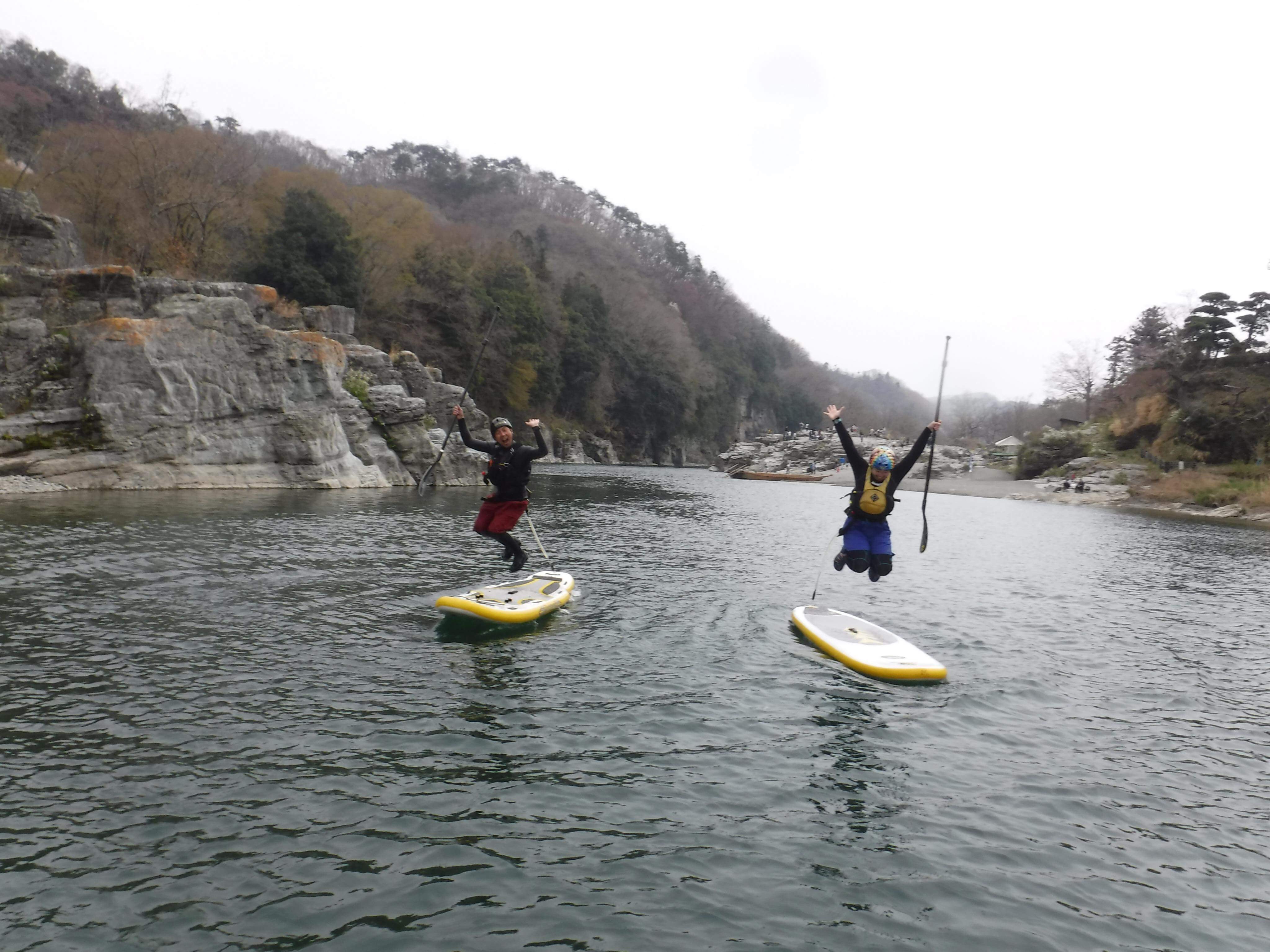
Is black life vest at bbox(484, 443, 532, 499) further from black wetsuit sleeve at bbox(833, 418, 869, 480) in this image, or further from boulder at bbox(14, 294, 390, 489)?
boulder at bbox(14, 294, 390, 489)

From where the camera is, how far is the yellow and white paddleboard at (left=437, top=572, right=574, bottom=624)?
1296 centimetres

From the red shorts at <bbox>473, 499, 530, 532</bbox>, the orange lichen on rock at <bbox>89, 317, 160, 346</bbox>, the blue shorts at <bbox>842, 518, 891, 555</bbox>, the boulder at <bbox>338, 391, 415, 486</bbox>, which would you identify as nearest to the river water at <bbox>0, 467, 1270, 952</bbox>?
the red shorts at <bbox>473, 499, 530, 532</bbox>

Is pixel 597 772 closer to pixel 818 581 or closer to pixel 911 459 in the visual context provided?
pixel 911 459

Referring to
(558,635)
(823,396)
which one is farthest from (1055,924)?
(823,396)

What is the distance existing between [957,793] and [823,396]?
170117 millimetres

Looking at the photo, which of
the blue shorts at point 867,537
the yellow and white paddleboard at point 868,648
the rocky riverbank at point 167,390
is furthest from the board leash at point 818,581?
the rocky riverbank at point 167,390

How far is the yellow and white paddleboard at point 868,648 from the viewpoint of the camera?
11.5 meters

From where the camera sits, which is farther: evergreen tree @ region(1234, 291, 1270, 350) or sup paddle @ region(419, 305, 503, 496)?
evergreen tree @ region(1234, 291, 1270, 350)

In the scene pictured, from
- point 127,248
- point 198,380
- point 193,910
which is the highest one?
point 127,248

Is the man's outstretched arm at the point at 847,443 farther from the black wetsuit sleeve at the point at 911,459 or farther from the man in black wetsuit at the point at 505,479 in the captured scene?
the man in black wetsuit at the point at 505,479

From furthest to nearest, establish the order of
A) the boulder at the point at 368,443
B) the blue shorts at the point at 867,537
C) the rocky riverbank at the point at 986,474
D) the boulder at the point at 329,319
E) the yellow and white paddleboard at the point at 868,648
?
the rocky riverbank at the point at 986,474 → the boulder at the point at 329,319 → the boulder at the point at 368,443 → the blue shorts at the point at 867,537 → the yellow and white paddleboard at the point at 868,648

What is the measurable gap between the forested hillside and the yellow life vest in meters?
35.1

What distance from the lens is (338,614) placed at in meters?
13.3

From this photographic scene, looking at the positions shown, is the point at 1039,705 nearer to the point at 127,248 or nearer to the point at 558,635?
the point at 558,635
